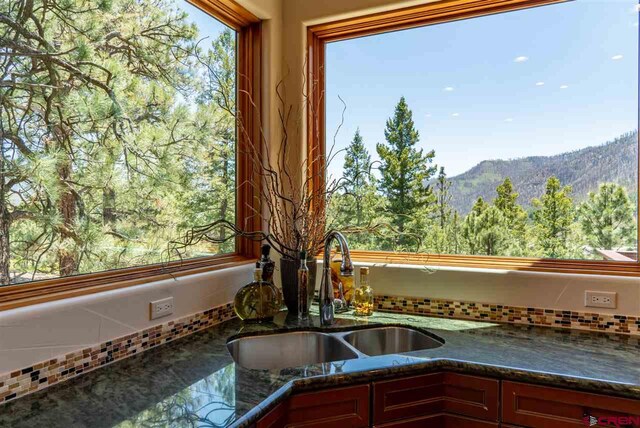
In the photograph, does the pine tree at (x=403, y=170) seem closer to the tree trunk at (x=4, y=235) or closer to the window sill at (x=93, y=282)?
the window sill at (x=93, y=282)

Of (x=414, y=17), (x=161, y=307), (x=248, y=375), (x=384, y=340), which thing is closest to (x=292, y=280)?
(x=384, y=340)

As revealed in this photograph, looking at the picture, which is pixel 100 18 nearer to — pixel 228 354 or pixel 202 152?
pixel 202 152

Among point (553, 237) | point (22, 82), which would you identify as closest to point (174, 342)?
point (22, 82)

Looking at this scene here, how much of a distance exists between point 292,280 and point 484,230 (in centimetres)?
98

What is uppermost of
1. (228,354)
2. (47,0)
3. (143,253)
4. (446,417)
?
(47,0)

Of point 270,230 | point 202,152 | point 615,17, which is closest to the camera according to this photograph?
point 615,17

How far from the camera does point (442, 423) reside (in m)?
1.41

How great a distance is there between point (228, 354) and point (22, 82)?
109 centimetres

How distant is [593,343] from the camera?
1.59 meters

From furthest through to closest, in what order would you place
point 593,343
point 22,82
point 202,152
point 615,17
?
point 202,152, point 615,17, point 593,343, point 22,82

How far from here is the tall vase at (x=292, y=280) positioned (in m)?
1.97

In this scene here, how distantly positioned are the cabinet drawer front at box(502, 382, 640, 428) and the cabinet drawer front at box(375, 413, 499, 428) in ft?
0.26

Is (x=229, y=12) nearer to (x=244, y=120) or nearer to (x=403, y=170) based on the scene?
(x=244, y=120)

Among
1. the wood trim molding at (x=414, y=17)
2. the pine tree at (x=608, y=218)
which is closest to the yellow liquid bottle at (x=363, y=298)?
the pine tree at (x=608, y=218)
